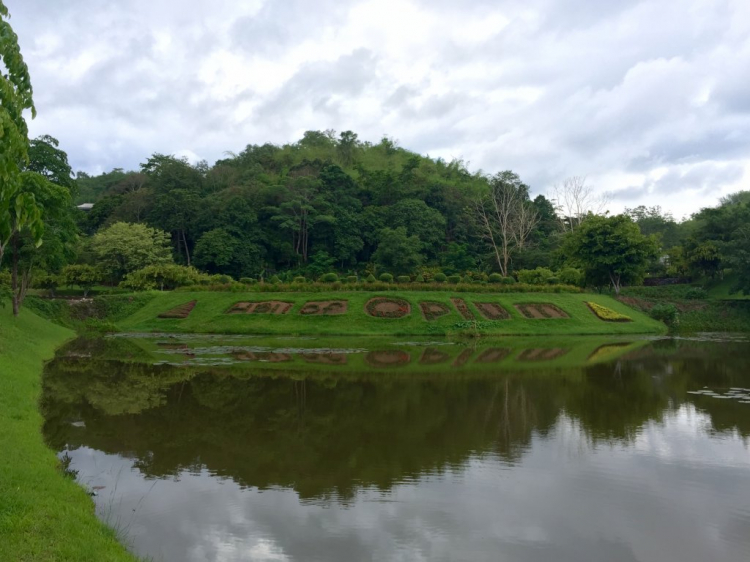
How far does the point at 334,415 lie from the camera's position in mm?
14133

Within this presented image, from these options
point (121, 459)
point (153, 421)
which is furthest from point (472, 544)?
point (153, 421)

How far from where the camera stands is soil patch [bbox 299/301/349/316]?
37.4 metres

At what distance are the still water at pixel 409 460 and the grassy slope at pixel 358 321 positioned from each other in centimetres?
1387

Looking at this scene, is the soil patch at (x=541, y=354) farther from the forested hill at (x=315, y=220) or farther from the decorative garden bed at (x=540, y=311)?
the forested hill at (x=315, y=220)

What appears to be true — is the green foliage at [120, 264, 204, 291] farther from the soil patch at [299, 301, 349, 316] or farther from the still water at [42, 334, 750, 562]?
the still water at [42, 334, 750, 562]

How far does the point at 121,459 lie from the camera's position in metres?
10.7

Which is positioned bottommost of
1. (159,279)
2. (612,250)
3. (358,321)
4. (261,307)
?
(358,321)

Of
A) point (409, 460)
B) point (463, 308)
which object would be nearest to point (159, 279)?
point (463, 308)

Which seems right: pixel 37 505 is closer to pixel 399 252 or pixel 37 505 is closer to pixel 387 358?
pixel 387 358

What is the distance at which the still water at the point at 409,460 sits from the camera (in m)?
7.54

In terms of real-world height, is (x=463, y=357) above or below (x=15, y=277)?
below

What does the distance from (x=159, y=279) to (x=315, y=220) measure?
920 inches

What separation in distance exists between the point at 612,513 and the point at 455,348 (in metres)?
21.1

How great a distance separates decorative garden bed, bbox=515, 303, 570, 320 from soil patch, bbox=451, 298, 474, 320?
12.5 ft
